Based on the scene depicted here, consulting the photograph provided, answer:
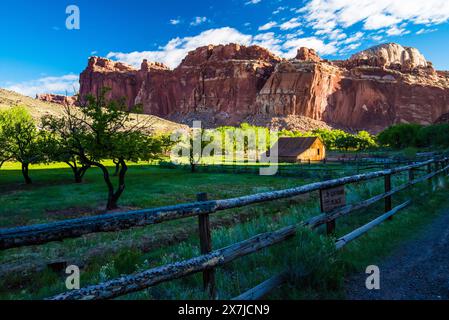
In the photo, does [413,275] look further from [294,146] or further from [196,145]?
[294,146]

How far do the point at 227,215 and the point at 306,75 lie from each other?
17956 cm

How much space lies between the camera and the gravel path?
13.0 feet

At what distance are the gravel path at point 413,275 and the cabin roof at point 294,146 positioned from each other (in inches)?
2177

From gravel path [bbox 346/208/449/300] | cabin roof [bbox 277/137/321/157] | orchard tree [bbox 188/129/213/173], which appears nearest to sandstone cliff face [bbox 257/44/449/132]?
cabin roof [bbox 277/137/321/157]

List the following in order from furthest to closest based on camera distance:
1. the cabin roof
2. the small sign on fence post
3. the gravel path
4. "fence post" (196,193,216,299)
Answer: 1. the cabin roof
2. the small sign on fence post
3. the gravel path
4. "fence post" (196,193,216,299)

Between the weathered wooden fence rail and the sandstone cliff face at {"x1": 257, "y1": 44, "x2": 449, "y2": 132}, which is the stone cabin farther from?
the sandstone cliff face at {"x1": 257, "y1": 44, "x2": 449, "y2": 132}

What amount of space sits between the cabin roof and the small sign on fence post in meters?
55.6

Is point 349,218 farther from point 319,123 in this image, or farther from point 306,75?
point 306,75

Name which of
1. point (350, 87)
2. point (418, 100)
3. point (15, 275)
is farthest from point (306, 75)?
point (15, 275)

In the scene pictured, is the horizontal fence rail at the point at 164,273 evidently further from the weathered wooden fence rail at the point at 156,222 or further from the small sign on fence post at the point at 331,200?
the small sign on fence post at the point at 331,200

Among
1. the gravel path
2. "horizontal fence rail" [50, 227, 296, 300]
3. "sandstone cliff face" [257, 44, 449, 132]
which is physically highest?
"sandstone cliff face" [257, 44, 449, 132]
